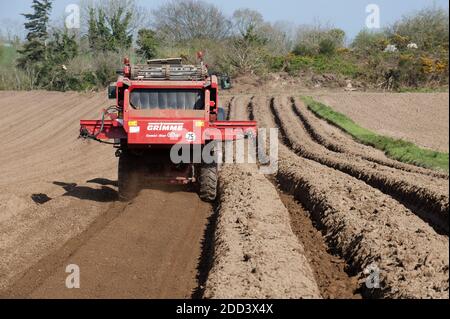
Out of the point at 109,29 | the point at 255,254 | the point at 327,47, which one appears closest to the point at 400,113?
the point at 327,47

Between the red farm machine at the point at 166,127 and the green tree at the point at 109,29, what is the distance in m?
42.2

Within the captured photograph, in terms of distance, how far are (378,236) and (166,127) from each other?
4.94 meters

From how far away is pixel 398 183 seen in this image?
11.9 m

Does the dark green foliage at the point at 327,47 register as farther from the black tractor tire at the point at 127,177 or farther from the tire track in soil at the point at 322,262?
the tire track in soil at the point at 322,262

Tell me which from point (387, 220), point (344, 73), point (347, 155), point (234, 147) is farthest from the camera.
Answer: point (344, 73)

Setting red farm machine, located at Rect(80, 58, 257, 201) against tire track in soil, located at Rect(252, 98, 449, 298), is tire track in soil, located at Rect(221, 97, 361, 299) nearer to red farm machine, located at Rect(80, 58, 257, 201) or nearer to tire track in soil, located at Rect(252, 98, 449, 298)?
tire track in soil, located at Rect(252, 98, 449, 298)

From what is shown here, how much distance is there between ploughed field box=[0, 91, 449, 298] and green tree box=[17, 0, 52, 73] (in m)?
36.5

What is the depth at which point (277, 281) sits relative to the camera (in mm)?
6621

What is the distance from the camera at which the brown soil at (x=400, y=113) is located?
23.1 metres

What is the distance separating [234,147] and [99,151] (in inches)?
207

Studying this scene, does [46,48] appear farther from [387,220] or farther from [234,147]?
[387,220]

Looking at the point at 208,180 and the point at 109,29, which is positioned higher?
the point at 109,29

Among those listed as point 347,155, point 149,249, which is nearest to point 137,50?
point 347,155

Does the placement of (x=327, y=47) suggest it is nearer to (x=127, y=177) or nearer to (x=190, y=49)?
Answer: (x=190, y=49)
